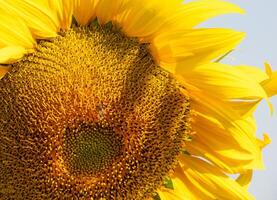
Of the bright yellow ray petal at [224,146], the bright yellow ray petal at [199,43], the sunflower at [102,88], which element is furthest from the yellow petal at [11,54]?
the bright yellow ray petal at [224,146]

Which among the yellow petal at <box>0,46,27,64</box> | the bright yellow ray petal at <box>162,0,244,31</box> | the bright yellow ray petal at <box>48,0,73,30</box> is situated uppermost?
the bright yellow ray petal at <box>162,0,244,31</box>

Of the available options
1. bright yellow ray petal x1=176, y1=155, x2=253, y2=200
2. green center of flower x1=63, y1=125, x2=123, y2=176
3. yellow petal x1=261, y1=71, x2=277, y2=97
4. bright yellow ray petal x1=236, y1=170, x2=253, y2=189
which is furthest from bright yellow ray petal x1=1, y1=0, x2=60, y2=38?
bright yellow ray petal x1=236, y1=170, x2=253, y2=189

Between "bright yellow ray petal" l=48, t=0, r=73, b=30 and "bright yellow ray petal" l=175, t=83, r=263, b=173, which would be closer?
"bright yellow ray petal" l=48, t=0, r=73, b=30

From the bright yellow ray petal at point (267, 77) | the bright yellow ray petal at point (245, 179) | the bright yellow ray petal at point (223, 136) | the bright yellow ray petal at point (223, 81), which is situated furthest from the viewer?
the bright yellow ray petal at point (245, 179)

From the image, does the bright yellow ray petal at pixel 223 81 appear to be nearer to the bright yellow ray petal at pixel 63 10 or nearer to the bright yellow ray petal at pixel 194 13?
the bright yellow ray petal at pixel 194 13

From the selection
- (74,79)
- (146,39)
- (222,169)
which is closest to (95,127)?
(74,79)

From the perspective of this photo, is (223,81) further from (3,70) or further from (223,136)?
(3,70)

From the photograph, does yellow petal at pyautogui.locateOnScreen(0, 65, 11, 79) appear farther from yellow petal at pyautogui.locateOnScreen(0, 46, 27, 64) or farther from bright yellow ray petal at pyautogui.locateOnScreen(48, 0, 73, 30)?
bright yellow ray petal at pyautogui.locateOnScreen(48, 0, 73, 30)
